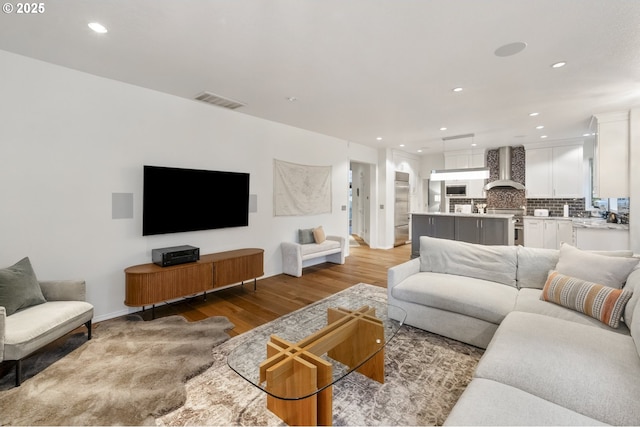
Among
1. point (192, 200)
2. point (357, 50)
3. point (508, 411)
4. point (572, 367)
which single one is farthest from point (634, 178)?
point (192, 200)

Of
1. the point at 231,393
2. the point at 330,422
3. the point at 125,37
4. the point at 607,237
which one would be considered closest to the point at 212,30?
the point at 125,37

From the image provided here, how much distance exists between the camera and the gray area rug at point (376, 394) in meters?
1.74

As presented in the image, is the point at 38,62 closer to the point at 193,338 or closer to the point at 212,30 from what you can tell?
the point at 212,30

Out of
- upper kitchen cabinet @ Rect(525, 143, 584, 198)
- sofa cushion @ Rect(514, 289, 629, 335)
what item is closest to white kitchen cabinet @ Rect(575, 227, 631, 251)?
upper kitchen cabinet @ Rect(525, 143, 584, 198)

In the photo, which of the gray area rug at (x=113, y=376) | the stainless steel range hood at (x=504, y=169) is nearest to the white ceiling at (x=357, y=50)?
the gray area rug at (x=113, y=376)

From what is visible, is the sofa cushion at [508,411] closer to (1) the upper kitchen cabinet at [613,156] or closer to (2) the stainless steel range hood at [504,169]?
(1) the upper kitchen cabinet at [613,156]

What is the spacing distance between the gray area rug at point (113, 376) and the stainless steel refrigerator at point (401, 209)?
585cm

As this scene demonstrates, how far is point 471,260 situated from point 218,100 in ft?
12.3

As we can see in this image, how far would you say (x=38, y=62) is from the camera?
2771 millimetres

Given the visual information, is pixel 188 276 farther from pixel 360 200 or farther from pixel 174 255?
pixel 360 200

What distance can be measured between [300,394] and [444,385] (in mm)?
1169

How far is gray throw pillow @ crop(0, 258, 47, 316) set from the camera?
2.23 meters

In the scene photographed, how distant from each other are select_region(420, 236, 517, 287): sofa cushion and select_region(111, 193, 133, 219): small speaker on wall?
11.7ft

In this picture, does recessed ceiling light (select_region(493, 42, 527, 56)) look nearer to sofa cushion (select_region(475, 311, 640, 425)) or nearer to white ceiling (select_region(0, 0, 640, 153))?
white ceiling (select_region(0, 0, 640, 153))
